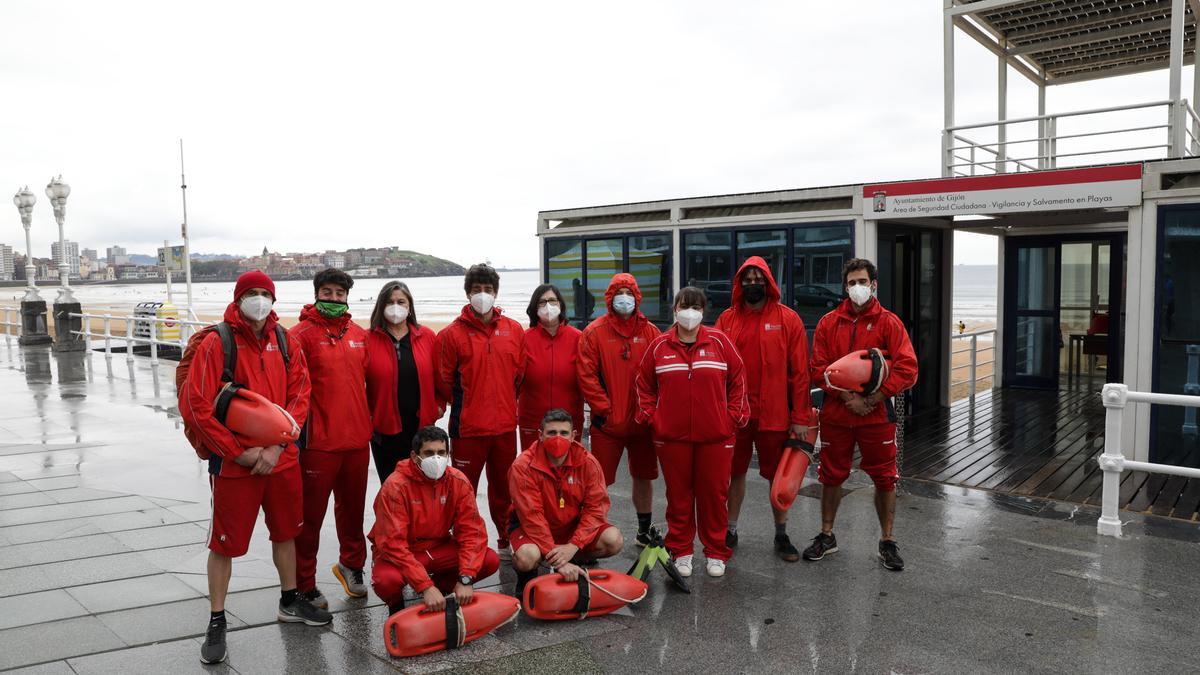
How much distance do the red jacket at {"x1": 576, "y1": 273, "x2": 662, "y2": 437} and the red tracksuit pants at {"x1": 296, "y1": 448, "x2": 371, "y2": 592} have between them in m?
1.40

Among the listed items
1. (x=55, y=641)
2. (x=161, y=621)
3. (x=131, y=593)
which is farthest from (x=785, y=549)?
(x=55, y=641)

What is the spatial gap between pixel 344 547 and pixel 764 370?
2.65m

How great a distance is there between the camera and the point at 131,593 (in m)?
4.82

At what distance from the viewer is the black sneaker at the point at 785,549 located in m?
5.36

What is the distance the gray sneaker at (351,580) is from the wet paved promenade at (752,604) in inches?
4.4

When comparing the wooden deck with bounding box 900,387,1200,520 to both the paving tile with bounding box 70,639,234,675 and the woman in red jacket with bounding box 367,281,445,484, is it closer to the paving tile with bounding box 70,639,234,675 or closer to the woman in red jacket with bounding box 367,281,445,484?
the woman in red jacket with bounding box 367,281,445,484

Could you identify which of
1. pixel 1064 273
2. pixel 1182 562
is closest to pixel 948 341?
pixel 1064 273

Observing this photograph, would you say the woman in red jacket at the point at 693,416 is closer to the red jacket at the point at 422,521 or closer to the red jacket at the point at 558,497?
the red jacket at the point at 558,497

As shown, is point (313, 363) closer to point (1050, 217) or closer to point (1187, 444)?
point (1187, 444)

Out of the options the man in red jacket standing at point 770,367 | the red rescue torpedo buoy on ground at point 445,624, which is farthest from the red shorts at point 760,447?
the red rescue torpedo buoy on ground at point 445,624

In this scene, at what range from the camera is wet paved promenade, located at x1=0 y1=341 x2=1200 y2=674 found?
3.96 m

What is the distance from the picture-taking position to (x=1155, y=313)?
Answer: 7.20m

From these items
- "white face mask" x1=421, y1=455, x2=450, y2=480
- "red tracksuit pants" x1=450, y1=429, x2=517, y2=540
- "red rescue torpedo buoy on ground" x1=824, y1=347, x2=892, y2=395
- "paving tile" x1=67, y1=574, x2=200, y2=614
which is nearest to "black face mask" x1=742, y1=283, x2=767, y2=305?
"red rescue torpedo buoy on ground" x1=824, y1=347, x2=892, y2=395

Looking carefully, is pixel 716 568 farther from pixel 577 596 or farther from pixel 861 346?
pixel 861 346
